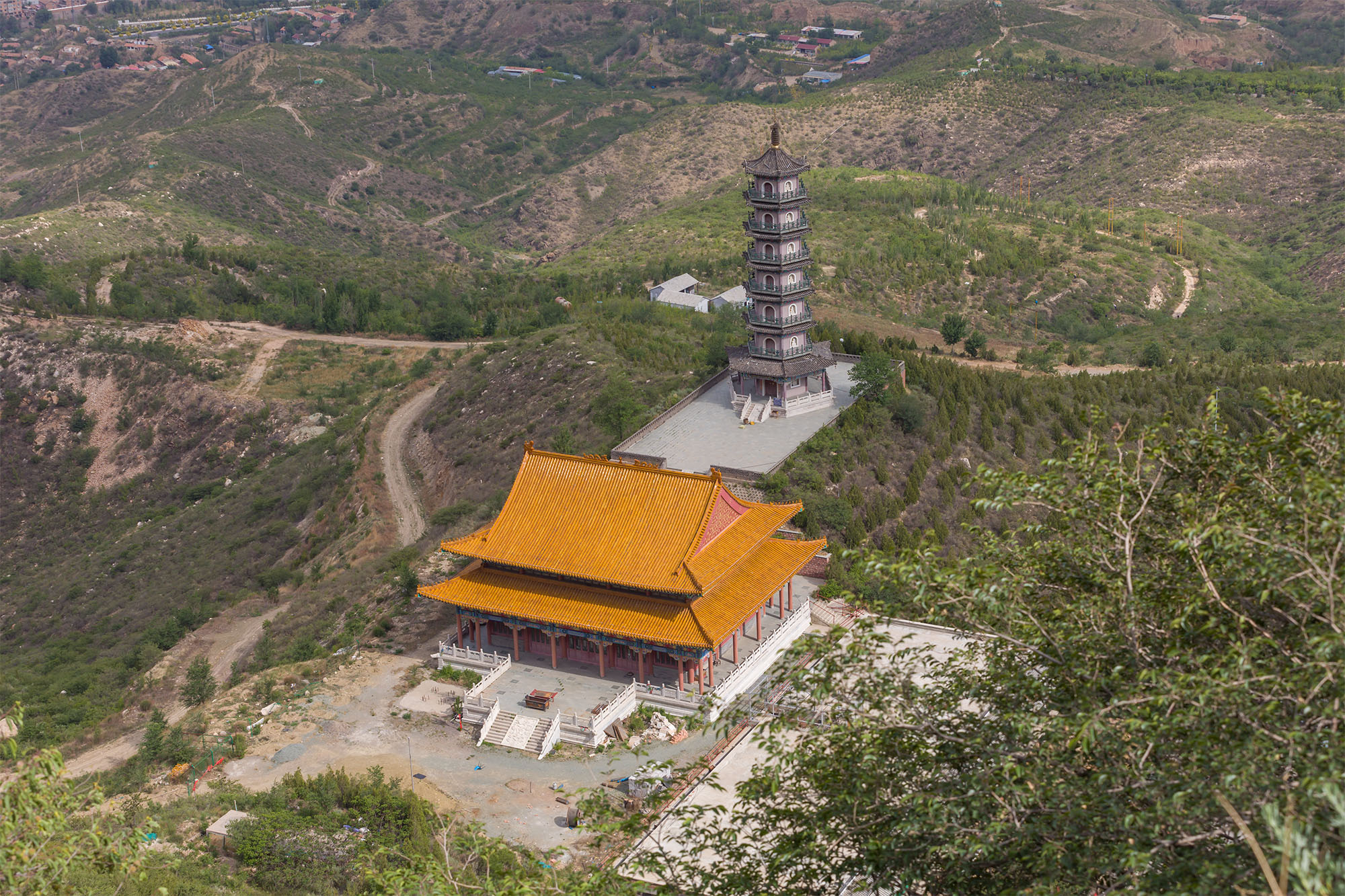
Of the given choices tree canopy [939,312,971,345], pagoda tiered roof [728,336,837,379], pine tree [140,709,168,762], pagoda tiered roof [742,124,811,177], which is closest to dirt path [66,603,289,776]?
pine tree [140,709,168,762]

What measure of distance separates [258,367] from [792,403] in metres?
62.2

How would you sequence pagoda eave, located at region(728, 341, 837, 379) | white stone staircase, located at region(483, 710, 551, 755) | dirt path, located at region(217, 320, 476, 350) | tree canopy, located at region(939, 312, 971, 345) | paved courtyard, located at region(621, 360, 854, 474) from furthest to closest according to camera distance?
1. dirt path, located at region(217, 320, 476, 350)
2. tree canopy, located at region(939, 312, 971, 345)
3. pagoda eave, located at region(728, 341, 837, 379)
4. paved courtyard, located at region(621, 360, 854, 474)
5. white stone staircase, located at region(483, 710, 551, 755)

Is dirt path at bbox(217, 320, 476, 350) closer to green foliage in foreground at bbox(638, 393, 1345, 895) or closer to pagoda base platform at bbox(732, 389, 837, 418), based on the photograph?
pagoda base platform at bbox(732, 389, 837, 418)

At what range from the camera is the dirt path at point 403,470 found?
268ft

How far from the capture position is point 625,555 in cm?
5391

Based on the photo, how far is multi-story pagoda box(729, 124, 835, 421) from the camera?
72500 millimetres

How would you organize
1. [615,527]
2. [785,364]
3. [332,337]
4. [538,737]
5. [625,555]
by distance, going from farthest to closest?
[332,337] < [785,364] < [615,527] < [625,555] < [538,737]

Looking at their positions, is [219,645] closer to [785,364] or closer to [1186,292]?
[785,364]

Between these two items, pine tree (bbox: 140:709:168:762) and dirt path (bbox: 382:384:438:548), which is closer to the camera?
pine tree (bbox: 140:709:168:762)

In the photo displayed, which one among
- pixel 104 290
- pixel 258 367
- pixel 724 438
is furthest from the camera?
pixel 104 290

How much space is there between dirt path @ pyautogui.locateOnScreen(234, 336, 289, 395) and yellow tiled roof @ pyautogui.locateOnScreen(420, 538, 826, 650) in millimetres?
65416

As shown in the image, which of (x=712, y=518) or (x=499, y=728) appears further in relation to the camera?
(x=712, y=518)

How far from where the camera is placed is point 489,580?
56375 millimetres

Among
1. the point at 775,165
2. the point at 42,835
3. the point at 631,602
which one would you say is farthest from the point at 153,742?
the point at 775,165
